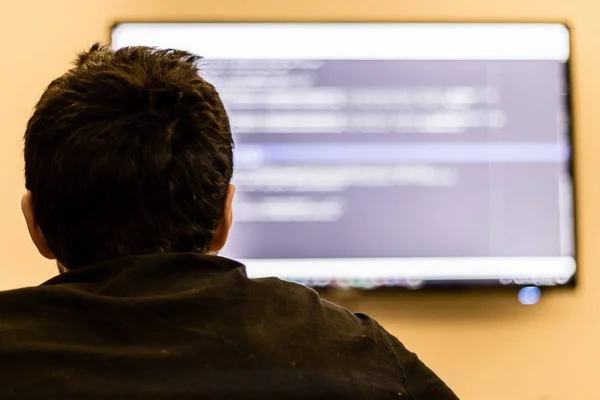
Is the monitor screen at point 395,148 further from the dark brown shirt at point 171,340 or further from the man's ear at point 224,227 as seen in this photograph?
the dark brown shirt at point 171,340

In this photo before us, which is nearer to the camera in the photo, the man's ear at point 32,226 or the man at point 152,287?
the man at point 152,287

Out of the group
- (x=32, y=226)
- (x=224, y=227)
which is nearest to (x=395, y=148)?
(x=224, y=227)

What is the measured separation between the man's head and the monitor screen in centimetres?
116

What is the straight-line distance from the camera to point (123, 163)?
87cm

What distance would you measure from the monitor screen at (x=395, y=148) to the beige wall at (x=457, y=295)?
0.10 m

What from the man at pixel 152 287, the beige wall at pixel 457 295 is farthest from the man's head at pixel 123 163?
the beige wall at pixel 457 295

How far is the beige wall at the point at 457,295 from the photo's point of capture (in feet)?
7.14

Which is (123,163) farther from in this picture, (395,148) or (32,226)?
(395,148)

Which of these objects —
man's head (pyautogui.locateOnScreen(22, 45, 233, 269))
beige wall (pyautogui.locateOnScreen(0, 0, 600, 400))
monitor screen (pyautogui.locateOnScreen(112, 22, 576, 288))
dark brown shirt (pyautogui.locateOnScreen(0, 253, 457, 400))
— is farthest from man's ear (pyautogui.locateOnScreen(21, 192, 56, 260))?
beige wall (pyautogui.locateOnScreen(0, 0, 600, 400))

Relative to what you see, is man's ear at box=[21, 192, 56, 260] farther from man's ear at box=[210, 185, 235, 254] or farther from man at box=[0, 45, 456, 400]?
man's ear at box=[210, 185, 235, 254]

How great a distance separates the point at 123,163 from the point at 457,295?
1.48 m

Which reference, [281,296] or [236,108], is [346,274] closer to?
[236,108]

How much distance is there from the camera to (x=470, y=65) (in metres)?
2.13

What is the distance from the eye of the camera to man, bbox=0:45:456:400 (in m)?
0.81
